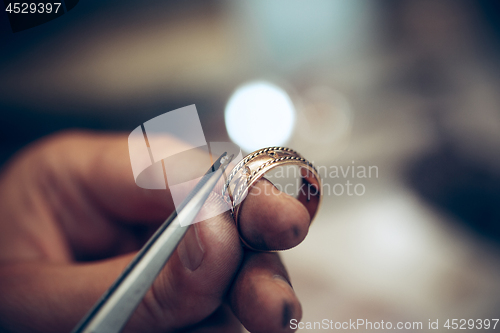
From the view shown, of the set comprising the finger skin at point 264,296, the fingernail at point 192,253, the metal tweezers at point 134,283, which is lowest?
the finger skin at point 264,296

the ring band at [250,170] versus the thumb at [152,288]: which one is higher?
the ring band at [250,170]

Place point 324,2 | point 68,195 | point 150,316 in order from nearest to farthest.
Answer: point 150,316 → point 68,195 → point 324,2

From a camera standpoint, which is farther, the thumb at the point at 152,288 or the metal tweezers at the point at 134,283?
the thumb at the point at 152,288

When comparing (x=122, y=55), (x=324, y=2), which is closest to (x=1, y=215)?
(x=122, y=55)

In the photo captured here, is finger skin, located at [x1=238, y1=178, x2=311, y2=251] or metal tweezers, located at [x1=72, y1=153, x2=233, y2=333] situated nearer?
metal tweezers, located at [x1=72, y1=153, x2=233, y2=333]

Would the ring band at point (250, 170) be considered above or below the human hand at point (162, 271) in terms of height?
above

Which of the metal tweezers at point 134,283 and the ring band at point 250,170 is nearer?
the metal tweezers at point 134,283

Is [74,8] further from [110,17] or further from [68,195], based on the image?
[68,195]

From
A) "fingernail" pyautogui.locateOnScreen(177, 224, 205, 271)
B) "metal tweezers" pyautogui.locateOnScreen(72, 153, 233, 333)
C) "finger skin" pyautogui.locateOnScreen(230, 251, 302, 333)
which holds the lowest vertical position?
"finger skin" pyautogui.locateOnScreen(230, 251, 302, 333)
